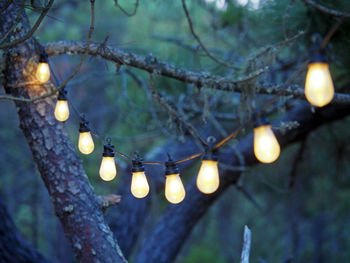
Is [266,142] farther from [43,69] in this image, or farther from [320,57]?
[43,69]

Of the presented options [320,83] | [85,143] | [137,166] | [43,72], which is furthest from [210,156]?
[43,72]

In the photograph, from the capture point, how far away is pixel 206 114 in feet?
6.66

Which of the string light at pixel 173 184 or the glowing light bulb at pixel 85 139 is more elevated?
the glowing light bulb at pixel 85 139

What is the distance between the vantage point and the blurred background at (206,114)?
2570 mm

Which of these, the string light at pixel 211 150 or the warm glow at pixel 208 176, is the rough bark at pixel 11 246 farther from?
the warm glow at pixel 208 176

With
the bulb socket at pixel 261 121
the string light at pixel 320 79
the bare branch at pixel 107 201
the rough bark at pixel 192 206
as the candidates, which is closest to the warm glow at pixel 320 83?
the string light at pixel 320 79

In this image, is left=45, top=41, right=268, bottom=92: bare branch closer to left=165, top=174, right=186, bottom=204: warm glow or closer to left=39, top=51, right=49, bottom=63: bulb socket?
left=39, top=51, right=49, bottom=63: bulb socket

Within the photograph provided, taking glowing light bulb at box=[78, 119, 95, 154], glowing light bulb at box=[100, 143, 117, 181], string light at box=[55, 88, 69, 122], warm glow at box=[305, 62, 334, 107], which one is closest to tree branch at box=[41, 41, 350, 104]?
string light at box=[55, 88, 69, 122]

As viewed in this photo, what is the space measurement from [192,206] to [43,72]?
174 centimetres

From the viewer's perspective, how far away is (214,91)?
6.70 ft

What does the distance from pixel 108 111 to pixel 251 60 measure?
193 inches

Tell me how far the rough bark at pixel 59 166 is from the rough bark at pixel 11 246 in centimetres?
78

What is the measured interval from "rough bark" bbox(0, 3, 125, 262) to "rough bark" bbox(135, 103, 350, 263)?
125 cm

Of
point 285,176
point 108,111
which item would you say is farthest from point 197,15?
point 285,176
